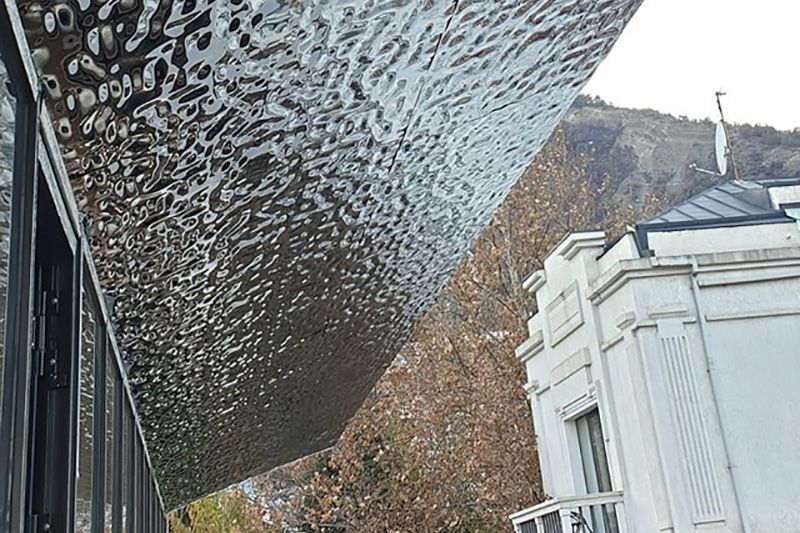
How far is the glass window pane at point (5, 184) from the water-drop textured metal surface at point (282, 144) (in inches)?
3.9

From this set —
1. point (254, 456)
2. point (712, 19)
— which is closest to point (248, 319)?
point (254, 456)

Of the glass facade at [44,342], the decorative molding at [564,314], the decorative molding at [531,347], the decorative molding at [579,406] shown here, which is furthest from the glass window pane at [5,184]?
the decorative molding at [531,347]

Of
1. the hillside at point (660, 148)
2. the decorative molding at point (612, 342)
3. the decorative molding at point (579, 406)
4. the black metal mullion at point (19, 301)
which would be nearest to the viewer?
the black metal mullion at point (19, 301)

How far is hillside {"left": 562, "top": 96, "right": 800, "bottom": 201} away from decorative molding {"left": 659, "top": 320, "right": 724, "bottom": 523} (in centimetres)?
1700

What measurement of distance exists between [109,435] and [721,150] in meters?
9.68

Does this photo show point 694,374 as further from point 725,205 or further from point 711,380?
point 725,205

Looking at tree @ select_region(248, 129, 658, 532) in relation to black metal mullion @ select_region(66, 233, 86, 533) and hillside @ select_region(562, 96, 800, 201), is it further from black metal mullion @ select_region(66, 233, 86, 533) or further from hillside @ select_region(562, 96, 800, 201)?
hillside @ select_region(562, 96, 800, 201)

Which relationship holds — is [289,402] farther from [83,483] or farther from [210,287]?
[83,483]

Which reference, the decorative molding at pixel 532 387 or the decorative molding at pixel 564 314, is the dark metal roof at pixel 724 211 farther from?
the decorative molding at pixel 532 387

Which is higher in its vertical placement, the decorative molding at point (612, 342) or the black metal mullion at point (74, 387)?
the decorative molding at point (612, 342)

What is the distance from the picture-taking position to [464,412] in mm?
11328

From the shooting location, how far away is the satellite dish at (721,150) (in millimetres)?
10677

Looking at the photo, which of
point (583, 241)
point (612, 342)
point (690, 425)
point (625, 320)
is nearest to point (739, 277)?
point (625, 320)

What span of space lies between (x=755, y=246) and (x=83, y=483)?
716 centimetres
